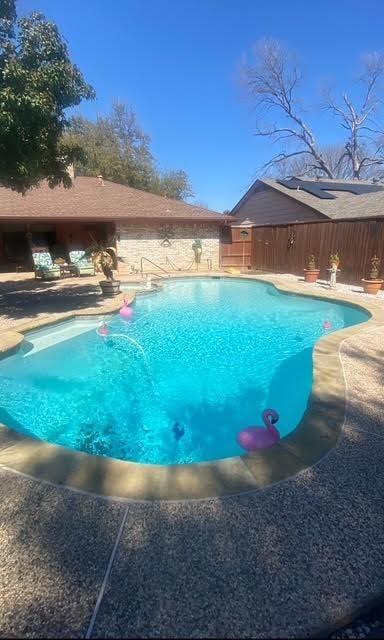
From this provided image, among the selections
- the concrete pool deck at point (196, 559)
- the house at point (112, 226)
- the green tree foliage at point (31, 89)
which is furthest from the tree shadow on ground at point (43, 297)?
the concrete pool deck at point (196, 559)

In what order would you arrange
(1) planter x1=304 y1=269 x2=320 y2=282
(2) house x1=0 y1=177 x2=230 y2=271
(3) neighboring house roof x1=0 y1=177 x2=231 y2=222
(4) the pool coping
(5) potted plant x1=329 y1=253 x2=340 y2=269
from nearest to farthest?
(4) the pool coping, (5) potted plant x1=329 y1=253 x2=340 y2=269, (1) planter x1=304 y1=269 x2=320 y2=282, (3) neighboring house roof x1=0 y1=177 x2=231 y2=222, (2) house x1=0 y1=177 x2=230 y2=271

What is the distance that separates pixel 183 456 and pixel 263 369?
261 cm

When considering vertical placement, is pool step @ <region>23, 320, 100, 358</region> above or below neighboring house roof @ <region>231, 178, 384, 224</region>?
below

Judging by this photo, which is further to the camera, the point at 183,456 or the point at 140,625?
the point at 183,456

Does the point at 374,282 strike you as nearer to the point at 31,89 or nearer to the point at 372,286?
the point at 372,286

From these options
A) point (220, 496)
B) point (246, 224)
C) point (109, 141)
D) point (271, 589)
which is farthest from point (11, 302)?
point (109, 141)

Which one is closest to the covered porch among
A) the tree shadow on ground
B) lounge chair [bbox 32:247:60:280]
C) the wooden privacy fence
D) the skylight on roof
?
lounge chair [bbox 32:247:60:280]

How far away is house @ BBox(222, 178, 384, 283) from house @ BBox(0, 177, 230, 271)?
202cm

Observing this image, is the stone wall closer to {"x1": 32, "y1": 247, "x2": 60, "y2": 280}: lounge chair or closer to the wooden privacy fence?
the wooden privacy fence

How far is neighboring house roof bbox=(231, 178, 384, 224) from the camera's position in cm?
1366

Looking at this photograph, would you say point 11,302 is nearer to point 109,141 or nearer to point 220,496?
point 220,496

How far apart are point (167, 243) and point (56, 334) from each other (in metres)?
10.9

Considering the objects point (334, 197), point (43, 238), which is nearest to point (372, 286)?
point (334, 197)

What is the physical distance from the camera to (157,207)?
17828 millimetres
